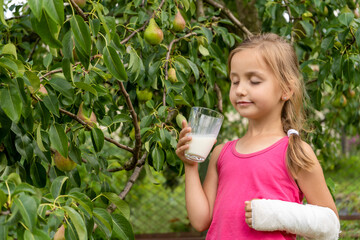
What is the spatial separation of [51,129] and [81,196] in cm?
21

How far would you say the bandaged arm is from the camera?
127cm

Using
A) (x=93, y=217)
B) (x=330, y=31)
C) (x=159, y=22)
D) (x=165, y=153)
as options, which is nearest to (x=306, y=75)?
(x=330, y=31)

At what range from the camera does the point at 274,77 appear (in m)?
1.40

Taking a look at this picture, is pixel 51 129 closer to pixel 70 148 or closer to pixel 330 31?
pixel 70 148

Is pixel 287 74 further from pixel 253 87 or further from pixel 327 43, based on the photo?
pixel 327 43

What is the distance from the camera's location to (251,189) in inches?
53.8

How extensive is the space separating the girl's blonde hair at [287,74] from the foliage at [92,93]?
1.17ft

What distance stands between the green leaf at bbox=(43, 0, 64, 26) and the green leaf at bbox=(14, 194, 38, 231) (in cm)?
34

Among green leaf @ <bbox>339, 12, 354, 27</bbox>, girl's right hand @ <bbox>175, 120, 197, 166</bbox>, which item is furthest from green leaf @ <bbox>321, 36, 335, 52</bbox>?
girl's right hand @ <bbox>175, 120, 197, 166</bbox>

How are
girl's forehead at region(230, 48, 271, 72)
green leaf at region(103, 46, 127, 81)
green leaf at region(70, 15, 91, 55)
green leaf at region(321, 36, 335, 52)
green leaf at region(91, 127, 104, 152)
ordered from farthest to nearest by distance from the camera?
green leaf at region(321, 36, 335, 52) < green leaf at region(91, 127, 104, 152) < girl's forehead at region(230, 48, 271, 72) < green leaf at region(103, 46, 127, 81) < green leaf at region(70, 15, 91, 55)

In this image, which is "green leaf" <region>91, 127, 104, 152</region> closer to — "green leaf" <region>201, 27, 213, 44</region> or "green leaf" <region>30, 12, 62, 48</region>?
"green leaf" <region>30, 12, 62, 48</region>

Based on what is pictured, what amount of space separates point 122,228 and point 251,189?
1.12ft

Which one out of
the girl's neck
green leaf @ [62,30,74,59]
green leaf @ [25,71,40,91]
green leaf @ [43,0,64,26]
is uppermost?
green leaf @ [43,0,64,26]

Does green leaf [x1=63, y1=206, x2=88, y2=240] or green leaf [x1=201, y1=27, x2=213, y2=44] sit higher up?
green leaf [x1=201, y1=27, x2=213, y2=44]
